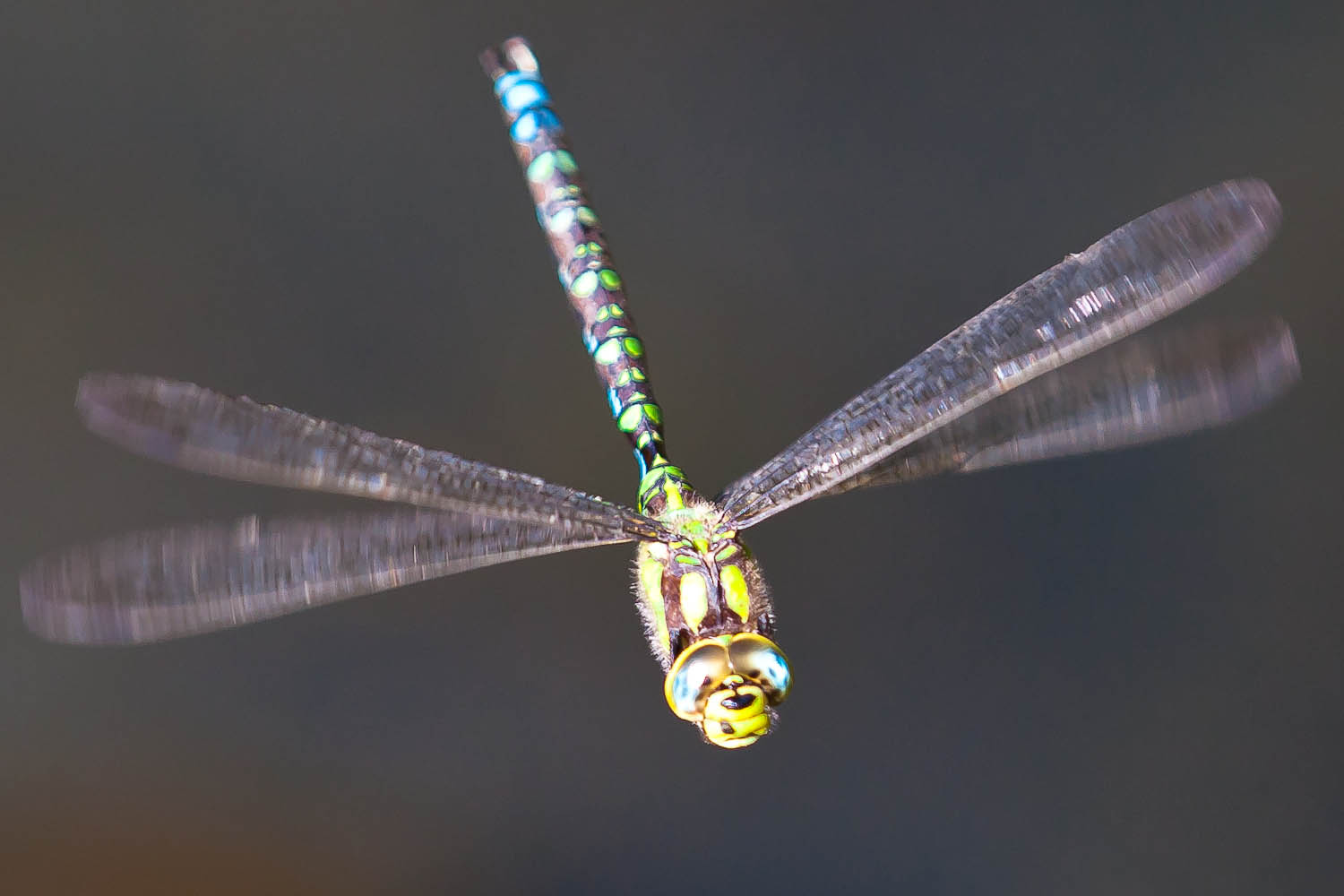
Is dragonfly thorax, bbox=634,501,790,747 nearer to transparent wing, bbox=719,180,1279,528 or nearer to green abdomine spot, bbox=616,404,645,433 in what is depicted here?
transparent wing, bbox=719,180,1279,528

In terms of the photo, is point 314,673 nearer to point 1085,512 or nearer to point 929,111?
point 1085,512

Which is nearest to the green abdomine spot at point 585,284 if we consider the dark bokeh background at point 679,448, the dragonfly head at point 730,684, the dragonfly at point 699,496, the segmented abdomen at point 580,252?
the segmented abdomen at point 580,252

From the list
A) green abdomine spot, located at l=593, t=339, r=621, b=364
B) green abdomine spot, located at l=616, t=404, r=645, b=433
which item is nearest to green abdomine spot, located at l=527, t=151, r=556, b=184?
green abdomine spot, located at l=593, t=339, r=621, b=364

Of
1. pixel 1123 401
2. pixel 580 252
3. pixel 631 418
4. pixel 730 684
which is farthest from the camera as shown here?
pixel 580 252

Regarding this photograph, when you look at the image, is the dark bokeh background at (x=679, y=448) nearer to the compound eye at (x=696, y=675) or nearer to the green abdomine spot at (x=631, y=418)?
the green abdomine spot at (x=631, y=418)

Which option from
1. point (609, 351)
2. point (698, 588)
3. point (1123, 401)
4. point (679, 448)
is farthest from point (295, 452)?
point (1123, 401)

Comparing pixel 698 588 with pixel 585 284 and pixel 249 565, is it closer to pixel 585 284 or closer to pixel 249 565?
pixel 249 565
